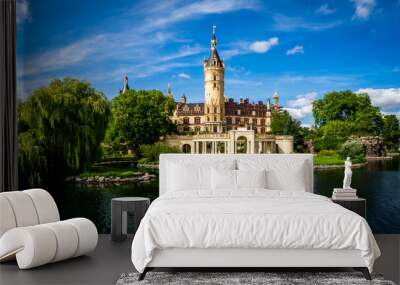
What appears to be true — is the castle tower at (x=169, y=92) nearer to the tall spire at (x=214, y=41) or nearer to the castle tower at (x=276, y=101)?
the tall spire at (x=214, y=41)

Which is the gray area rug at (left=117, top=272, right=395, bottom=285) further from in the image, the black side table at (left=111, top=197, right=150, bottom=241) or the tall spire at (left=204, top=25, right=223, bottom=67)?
the tall spire at (left=204, top=25, right=223, bottom=67)

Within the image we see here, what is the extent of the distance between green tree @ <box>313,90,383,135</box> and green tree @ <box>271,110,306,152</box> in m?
0.28

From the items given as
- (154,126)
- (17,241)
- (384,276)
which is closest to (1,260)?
(17,241)

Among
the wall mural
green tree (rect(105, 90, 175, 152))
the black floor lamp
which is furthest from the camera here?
green tree (rect(105, 90, 175, 152))

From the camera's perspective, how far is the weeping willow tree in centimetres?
812

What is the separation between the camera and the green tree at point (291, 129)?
8281 millimetres

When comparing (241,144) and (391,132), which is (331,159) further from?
(241,144)

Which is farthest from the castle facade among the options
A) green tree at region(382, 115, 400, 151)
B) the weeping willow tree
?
green tree at region(382, 115, 400, 151)

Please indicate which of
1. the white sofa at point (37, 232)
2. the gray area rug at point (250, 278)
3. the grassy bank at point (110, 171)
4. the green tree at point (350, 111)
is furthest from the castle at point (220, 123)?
the gray area rug at point (250, 278)

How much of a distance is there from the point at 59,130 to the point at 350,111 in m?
4.22

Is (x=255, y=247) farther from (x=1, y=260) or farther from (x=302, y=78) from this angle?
(x=302, y=78)

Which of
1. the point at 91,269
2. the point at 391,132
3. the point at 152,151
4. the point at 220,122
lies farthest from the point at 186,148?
the point at 91,269

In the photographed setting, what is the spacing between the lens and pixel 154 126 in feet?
28.7

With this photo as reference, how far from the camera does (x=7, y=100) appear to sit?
21.7ft
